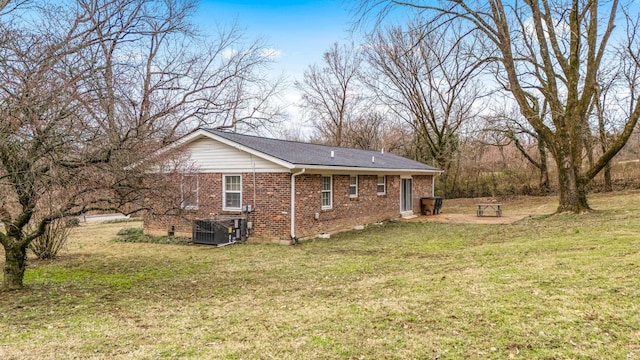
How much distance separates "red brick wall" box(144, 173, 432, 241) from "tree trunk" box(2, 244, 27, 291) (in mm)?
3784

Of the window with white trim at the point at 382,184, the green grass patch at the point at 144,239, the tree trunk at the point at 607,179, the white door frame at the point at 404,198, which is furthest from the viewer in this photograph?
the tree trunk at the point at 607,179

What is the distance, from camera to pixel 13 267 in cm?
690

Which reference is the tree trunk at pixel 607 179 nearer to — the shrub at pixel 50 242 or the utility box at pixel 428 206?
the utility box at pixel 428 206

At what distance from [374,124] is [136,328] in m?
31.4

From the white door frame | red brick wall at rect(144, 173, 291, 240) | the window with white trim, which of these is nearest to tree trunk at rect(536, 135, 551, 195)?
the white door frame

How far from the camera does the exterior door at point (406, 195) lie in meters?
19.3

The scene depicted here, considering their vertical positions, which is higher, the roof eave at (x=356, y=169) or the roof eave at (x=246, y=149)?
the roof eave at (x=246, y=149)

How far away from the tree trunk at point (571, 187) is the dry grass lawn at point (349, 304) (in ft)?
11.6

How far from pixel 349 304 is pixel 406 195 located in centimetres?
1476

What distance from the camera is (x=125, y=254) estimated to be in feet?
36.7

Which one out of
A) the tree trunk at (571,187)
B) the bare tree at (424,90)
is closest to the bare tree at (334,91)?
the bare tree at (424,90)

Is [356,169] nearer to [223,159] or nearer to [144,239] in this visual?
[223,159]

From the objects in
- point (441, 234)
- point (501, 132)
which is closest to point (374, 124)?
point (501, 132)

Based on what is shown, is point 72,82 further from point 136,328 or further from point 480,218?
point 480,218
